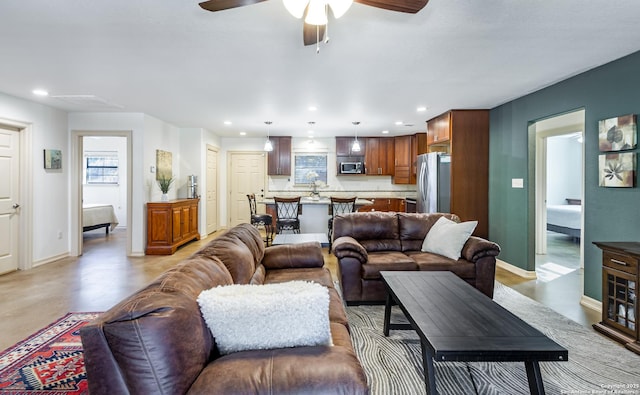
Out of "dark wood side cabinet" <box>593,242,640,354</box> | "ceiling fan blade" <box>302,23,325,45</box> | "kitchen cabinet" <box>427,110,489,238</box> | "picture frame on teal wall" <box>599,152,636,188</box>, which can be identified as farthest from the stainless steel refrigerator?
"ceiling fan blade" <box>302,23,325,45</box>

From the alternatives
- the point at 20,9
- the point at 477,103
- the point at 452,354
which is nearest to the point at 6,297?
the point at 20,9

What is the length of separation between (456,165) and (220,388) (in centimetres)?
486

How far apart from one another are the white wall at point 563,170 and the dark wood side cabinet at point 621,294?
6.53 metres

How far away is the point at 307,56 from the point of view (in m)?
2.91

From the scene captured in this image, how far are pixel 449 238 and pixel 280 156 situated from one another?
538cm

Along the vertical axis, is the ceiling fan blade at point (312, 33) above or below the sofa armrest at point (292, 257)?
above

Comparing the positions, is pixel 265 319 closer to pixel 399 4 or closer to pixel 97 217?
pixel 399 4

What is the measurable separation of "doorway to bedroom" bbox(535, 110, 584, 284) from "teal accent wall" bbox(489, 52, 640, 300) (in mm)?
310

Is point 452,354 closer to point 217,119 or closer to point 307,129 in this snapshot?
point 217,119

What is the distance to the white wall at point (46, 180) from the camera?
4469 millimetres

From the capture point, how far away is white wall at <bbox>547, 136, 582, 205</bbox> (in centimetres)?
813

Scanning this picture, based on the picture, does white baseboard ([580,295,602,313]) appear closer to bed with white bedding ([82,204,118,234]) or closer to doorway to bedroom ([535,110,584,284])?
doorway to bedroom ([535,110,584,284])

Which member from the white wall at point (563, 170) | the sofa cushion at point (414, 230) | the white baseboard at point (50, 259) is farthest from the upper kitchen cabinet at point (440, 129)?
the white baseboard at point (50, 259)

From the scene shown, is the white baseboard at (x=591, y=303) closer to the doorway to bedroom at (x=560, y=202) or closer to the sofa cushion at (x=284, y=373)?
the doorway to bedroom at (x=560, y=202)
